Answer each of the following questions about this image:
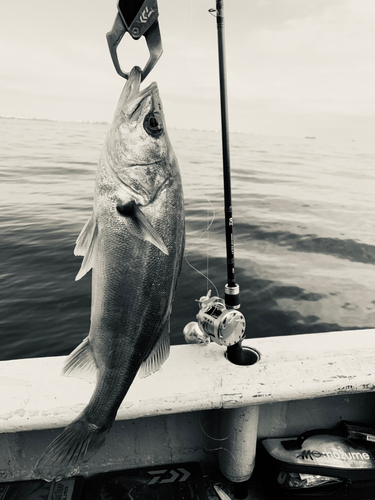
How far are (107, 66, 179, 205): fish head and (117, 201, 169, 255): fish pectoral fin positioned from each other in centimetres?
5

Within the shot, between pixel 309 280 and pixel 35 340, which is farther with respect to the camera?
pixel 309 280

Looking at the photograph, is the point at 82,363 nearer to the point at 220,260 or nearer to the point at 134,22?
the point at 134,22

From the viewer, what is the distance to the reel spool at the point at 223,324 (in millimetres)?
2254

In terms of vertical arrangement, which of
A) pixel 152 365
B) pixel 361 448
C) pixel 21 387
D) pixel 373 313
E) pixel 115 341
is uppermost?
pixel 115 341

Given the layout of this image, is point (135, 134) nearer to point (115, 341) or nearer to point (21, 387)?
point (115, 341)

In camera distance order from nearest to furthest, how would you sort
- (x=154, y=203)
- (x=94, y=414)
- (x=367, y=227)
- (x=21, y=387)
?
(x=154, y=203) → (x=94, y=414) → (x=21, y=387) → (x=367, y=227)

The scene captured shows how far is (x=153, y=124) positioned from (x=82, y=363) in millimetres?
896

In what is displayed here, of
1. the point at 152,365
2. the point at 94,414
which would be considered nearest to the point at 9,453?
the point at 94,414

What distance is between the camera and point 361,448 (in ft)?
7.98

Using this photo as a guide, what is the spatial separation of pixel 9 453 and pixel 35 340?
275 centimetres

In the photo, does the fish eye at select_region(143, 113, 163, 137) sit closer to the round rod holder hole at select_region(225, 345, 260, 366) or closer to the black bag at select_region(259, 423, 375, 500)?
the round rod holder hole at select_region(225, 345, 260, 366)

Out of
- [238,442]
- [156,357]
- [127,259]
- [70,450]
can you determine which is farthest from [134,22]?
[238,442]

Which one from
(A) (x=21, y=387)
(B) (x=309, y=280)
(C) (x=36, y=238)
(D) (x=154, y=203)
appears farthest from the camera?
(C) (x=36, y=238)

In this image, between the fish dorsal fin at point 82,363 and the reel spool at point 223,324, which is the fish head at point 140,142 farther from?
the reel spool at point 223,324
